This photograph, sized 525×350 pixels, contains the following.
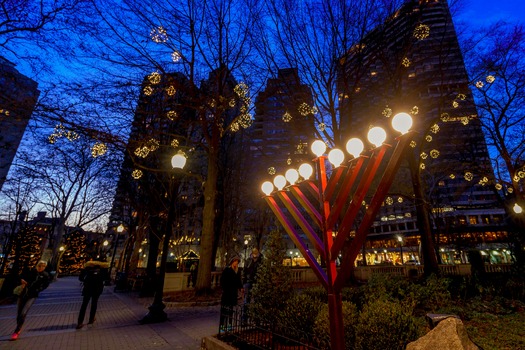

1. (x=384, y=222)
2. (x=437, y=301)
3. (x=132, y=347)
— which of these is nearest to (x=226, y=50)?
(x=132, y=347)

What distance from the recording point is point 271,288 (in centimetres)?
600

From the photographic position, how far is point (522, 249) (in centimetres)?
1162

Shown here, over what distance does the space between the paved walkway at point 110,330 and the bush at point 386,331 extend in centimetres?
423

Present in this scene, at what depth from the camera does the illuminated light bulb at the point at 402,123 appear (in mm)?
3360

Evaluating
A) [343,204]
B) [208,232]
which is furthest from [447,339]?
[208,232]

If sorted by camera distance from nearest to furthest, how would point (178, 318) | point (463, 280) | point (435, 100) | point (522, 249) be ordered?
1. point (178, 318)
2. point (463, 280)
3. point (522, 249)
4. point (435, 100)

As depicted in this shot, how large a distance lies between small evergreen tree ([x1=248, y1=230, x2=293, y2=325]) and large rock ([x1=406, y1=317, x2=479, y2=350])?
2866 millimetres

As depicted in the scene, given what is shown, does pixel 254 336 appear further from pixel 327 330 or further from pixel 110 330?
pixel 110 330

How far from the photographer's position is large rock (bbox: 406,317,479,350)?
10.9ft

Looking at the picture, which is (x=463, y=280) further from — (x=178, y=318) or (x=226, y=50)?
(x=226, y=50)

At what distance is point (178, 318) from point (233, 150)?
17.7m

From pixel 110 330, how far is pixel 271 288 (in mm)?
5505

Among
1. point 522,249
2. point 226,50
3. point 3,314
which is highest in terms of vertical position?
point 226,50

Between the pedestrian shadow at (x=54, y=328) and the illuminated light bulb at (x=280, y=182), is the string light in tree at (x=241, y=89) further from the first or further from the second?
the pedestrian shadow at (x=54, y=328)
